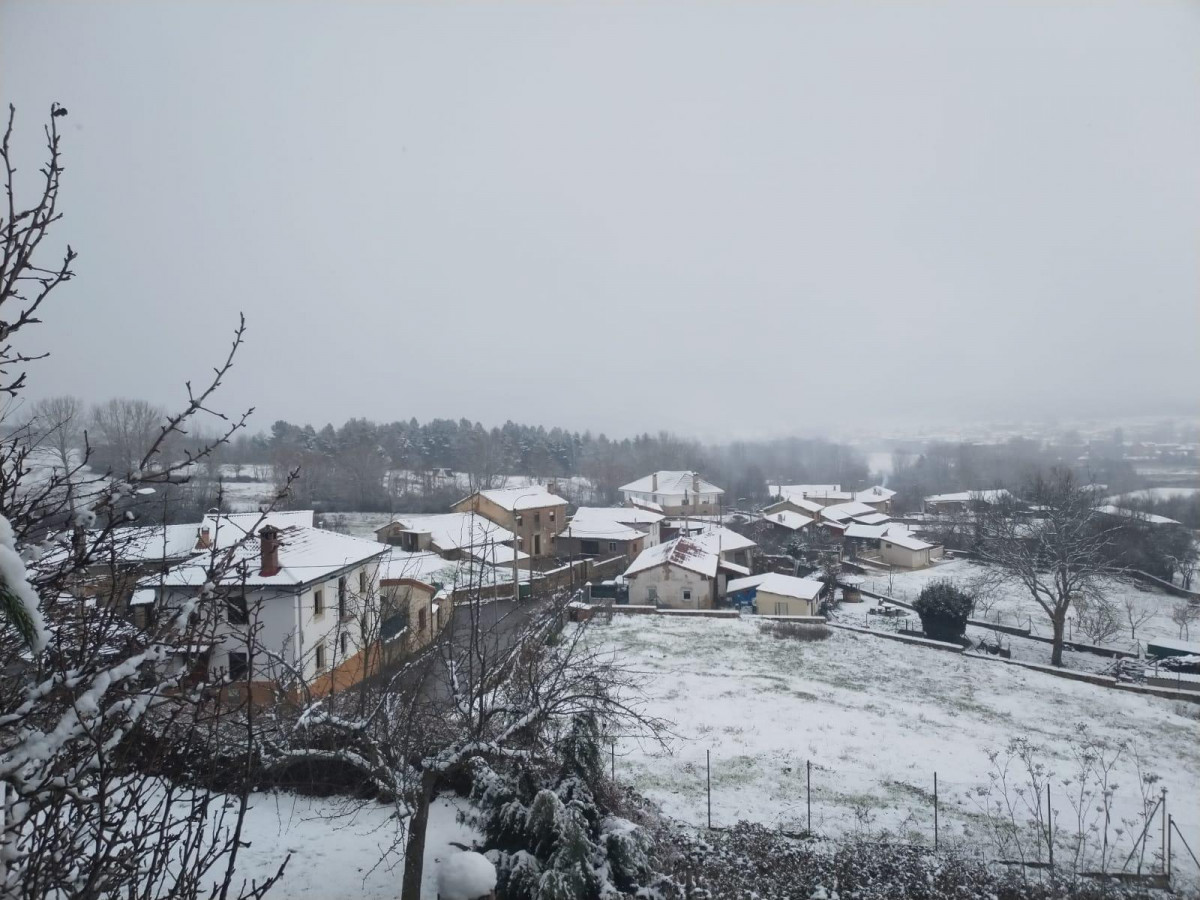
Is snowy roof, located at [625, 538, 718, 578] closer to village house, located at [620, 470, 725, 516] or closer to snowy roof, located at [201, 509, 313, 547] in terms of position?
snowy roof, located at [201, 509, 313, 547]

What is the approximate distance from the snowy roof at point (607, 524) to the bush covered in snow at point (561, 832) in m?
25.2

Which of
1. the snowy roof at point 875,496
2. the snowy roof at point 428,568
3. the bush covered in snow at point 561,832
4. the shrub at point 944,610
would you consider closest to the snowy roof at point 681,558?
the snowy roof at point 428,568

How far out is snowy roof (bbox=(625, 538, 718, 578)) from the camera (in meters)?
24.7

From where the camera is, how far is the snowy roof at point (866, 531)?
123 ft

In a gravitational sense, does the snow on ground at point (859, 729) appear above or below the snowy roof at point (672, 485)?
below

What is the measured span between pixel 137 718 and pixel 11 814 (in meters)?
0.43

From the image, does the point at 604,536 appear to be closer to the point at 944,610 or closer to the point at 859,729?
the point at 944,610

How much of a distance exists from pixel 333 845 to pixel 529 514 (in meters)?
26.6

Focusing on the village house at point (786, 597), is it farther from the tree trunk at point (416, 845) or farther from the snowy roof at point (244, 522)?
the tree trunk at point (416, 845)

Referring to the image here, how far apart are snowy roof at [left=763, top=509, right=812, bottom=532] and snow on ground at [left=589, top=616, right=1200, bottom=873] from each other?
20.9 m

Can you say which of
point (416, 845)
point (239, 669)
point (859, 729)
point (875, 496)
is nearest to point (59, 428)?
point (239, 669)

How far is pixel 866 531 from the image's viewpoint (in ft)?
126

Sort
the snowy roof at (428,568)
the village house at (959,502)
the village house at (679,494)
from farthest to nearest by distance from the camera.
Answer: the village house at (679,494)
the village house at (959,502)
the snowy roof at (428,568)

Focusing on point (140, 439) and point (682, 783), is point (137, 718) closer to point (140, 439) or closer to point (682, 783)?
point (140, 439)
